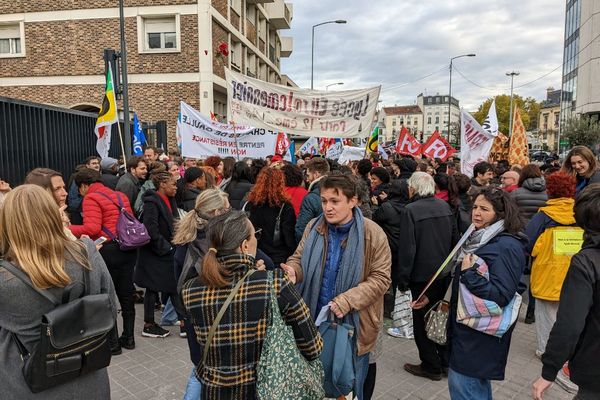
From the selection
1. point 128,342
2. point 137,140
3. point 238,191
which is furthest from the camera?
point 137,140

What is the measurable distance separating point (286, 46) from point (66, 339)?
4222 cm

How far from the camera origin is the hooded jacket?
14.4ft

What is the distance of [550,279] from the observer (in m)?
4.49

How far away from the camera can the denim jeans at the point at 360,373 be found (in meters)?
3.06

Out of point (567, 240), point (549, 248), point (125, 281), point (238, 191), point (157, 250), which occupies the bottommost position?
point (125, 281)

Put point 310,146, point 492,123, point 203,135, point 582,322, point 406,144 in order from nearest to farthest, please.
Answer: point 582,322 → point 203,135 → point 492,123 → point 406,144 → point 310,146

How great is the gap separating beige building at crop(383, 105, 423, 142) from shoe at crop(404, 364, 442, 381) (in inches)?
6184

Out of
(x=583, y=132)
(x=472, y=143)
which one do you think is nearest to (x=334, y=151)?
(x=472, y=143)

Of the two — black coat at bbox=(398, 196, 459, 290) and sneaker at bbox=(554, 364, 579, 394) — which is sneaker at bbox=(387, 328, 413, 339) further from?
sneaker at bbox=(554, 364, 579, 394)

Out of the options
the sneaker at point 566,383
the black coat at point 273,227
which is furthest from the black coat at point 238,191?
the sneaker at point 566,383

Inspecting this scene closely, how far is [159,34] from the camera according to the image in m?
19.7

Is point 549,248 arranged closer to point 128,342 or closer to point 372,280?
point 372,280

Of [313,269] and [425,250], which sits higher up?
[313,269]

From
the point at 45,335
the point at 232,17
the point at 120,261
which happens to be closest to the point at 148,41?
the point at 232,17
